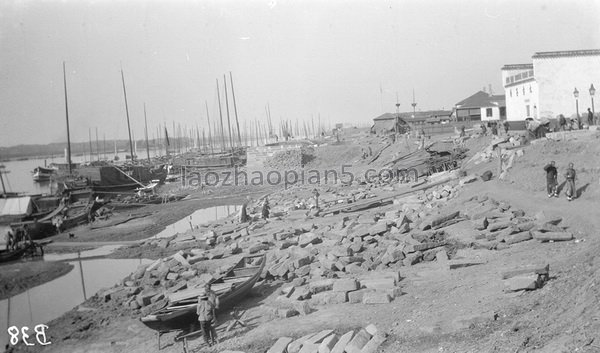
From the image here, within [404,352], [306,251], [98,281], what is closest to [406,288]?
[404,352]

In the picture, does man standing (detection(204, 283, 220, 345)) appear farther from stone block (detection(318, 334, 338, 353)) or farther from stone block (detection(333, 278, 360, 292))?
stone block (detection(318, 334, 338, 353))

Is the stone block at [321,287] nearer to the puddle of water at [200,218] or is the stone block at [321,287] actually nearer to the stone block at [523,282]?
the stone block at [523,282]

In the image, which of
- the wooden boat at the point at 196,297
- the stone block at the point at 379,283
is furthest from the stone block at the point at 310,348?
the wooden boat at the point at 196,297

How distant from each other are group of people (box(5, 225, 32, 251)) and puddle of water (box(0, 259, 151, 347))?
3.18 metres

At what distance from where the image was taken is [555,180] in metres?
16.5

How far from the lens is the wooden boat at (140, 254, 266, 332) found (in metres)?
11.7

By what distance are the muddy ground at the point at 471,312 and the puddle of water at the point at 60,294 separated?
7.29 ft

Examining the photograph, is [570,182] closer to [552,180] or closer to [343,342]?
[552,180]

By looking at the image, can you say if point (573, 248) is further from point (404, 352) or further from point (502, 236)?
point (404, 352)

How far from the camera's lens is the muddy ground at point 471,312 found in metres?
7.85

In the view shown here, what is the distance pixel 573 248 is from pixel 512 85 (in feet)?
104

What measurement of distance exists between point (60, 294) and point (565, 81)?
3321 centimetres

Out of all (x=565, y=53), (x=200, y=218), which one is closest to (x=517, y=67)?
(x=565, y=53)

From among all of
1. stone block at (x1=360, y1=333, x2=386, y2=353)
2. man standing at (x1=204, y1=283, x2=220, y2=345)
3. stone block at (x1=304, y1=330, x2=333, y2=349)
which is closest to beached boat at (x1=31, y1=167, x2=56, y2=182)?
man standing at (x1=204, y1=283, x2=220, y2=345)
